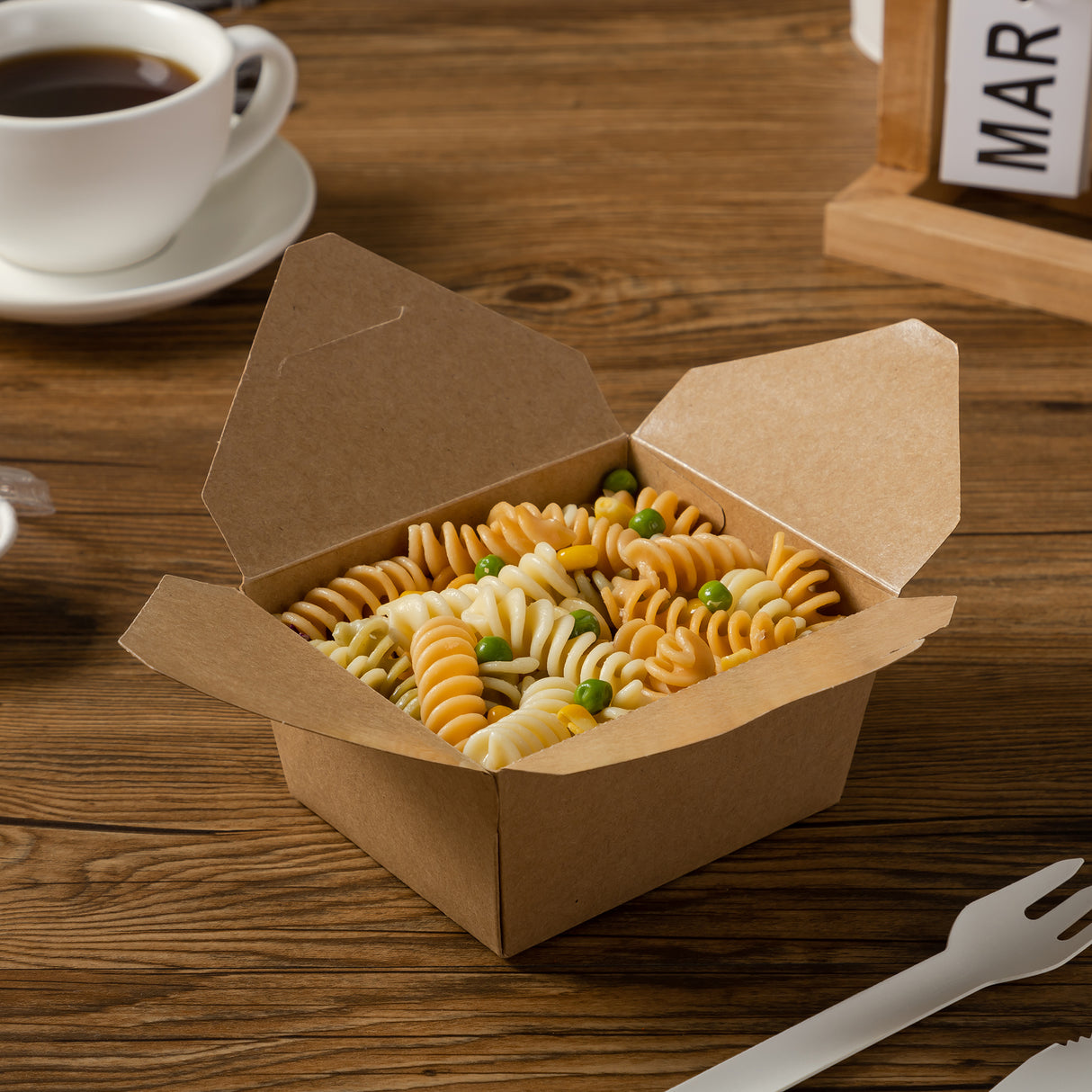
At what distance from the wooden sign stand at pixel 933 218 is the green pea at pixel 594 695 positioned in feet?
2.84

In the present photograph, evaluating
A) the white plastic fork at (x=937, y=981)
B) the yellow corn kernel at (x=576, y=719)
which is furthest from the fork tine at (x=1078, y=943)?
the yellow corn kernel at (x=576, y=719)

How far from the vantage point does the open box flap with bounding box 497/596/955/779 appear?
0.70 m

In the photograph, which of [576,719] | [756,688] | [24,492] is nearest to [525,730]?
[576,719]

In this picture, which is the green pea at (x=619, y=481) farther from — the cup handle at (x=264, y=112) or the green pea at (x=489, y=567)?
the cup handle at (x=264, y=112)

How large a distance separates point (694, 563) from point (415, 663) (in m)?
0.23

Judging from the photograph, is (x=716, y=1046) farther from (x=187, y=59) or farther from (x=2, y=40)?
(x=2, y=40)

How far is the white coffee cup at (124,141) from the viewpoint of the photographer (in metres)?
1.35

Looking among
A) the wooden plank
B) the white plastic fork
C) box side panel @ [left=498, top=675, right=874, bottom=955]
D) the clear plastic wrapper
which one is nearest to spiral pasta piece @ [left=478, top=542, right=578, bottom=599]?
box side panel @ [left=498, top=675, right=874, bottom=955]

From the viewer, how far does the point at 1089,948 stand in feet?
2.70

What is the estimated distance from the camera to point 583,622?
0.96 metres

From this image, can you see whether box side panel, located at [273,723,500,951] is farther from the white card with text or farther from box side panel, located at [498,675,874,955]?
the white card with text

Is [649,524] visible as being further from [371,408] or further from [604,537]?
[371,408]

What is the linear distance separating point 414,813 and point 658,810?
0.47 ft

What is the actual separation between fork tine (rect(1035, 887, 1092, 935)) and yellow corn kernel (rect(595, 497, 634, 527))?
16.2 inches
